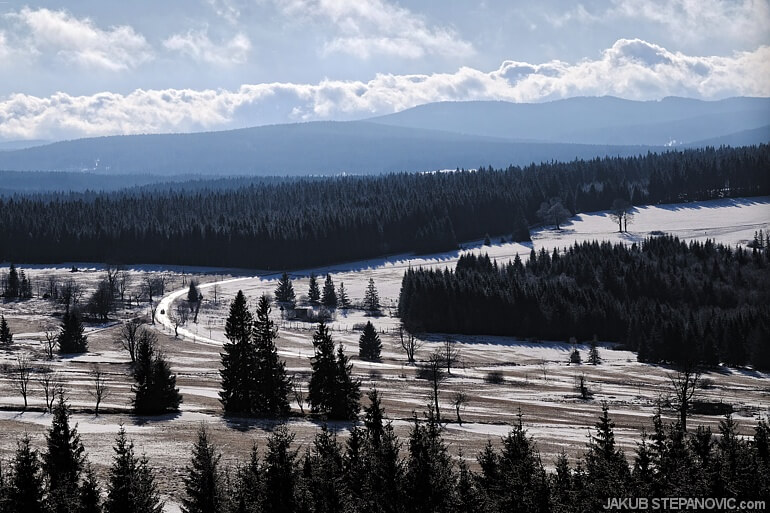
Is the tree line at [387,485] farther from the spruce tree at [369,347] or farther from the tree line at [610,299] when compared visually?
the tree line at [610,299]

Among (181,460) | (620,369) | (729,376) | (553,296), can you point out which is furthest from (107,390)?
(553,296)

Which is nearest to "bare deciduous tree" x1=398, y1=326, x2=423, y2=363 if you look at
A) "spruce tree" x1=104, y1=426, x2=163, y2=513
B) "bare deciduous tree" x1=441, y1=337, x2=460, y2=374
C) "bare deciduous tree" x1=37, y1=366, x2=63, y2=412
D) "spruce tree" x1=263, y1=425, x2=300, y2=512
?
"bare deciduous tree" x1=441, y1=337, x2=460, y2=374

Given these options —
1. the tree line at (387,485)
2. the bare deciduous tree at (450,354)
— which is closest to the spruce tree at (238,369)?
the tree line at (387,485)

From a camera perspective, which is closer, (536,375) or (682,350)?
(536,375)

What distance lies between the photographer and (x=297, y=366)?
110625mm

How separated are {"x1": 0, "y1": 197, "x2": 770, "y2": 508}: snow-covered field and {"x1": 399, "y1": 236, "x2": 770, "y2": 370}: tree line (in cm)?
642

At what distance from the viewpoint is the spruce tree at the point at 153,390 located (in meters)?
69.2

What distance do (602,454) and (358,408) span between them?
3247 centimetres

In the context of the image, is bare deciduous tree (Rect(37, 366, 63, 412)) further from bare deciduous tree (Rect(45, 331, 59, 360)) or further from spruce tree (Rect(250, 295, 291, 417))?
spruce tree (Rect(250, 295, 291, 417))

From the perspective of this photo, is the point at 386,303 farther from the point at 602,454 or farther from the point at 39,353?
the point at 602,454

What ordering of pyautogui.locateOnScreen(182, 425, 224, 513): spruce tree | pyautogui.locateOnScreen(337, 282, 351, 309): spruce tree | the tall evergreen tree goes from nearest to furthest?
pyautogui.locateOnScreen(182, 425, 224, 513): spruce tree → the tall evergreen tree → pyautogui.locateOnScreen(337, 282, 351, 309): spruce tree

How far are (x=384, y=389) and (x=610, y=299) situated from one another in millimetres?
77527

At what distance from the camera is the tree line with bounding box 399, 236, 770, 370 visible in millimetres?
133250

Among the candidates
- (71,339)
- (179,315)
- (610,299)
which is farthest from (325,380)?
(179,315)
